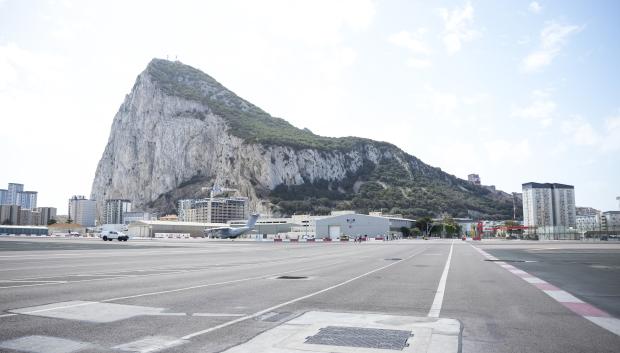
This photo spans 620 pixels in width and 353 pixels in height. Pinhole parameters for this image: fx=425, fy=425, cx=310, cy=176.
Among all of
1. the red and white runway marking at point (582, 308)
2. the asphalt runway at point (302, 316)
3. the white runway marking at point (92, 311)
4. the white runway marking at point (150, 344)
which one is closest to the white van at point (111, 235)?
the asphalt runway at point (302, 316)

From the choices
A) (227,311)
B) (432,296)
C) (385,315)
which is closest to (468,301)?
(432,296)

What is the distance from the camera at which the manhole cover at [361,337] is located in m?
6.15

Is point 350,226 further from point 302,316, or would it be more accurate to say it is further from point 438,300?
point 302,316

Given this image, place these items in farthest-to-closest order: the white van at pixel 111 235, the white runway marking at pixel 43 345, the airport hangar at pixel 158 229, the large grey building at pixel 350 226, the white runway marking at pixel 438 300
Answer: the airport hangar at pixel 158 229 < the large grey building at pixel 350 226 < the white van at pixel 111 235 < the white runway marking at pixel 438 300 < the white runway marking at pixel 43 345

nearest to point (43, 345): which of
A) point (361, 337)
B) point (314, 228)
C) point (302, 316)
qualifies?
point (302, 316)

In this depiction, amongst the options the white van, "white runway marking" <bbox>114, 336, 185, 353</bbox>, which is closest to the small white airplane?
the white van

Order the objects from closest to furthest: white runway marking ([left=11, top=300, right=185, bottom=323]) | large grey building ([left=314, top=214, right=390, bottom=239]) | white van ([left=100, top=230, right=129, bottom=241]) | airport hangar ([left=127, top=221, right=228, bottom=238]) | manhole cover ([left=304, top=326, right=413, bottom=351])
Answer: manhole cover ([left=304, top=326, right=413, bottom=351]) → white runway marking ([left=11, top=300, right=185, bottom=323]) → white van ([left=100, top=230, right=129, bottom=241]) → large grey building ([left=314, top=214, right=390, bottom=239]) → airport hangar ([left=127, top=221, right=228, bottom=238])

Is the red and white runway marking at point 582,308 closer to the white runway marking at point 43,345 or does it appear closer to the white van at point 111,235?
the white runway marking at point 43,345

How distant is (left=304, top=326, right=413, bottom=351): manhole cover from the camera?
242 inches

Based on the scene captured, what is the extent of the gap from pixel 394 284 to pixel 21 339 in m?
10.7

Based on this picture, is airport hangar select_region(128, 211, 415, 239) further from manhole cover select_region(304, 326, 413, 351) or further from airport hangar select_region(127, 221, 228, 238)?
manhole cover select_region(304, 326, 413, 351)

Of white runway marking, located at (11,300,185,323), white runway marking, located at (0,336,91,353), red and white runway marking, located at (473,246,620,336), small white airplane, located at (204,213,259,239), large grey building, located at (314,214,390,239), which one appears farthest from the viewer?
large grey building, located at (314,214,390,239)

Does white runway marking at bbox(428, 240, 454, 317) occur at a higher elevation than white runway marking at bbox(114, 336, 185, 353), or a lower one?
lower

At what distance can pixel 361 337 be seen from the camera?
659cm
